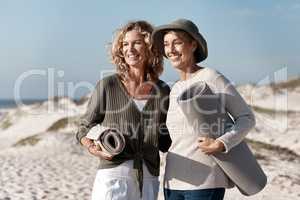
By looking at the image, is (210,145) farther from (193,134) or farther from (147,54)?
(147,54)

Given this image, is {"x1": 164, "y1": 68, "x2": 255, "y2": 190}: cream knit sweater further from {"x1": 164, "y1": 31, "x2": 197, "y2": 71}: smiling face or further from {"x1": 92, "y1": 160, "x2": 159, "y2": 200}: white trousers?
{"x1": 92, "y1": 160, "x2": 159, "y2": 200}: white trousers

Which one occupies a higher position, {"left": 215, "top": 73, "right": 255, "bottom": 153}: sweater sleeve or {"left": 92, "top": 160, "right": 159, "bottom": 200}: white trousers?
{"left": 215, "top": 73, "right": 255, "bottom": 153}: sweater sleeve

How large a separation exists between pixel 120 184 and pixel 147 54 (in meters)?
0.88

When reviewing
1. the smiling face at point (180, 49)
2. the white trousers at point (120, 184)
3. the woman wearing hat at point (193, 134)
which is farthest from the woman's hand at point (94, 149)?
the smiling face at point (180, 49)

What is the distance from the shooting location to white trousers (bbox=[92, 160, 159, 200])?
3178 mm

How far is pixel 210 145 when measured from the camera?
2961 mm

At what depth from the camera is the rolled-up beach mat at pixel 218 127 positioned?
2936 millimetres

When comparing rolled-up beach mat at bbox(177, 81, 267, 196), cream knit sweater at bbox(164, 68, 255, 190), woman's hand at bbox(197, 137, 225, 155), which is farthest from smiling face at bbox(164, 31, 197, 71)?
woman's hand at bbox(197, 137, 225, 155)

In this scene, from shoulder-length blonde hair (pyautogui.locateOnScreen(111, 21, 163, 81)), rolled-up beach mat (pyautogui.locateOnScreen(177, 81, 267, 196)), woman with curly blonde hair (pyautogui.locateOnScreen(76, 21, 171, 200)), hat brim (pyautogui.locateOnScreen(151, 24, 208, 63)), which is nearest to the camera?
rolled-up beach mat (pyautogui.locateOnScreen(177, 81, 267, 196))

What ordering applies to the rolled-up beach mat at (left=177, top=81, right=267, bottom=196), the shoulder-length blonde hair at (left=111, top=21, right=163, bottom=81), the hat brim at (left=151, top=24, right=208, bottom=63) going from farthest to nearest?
1. the shoulder-length blonde hair at (left=111, top=21, right=163, bottom=81)
2. the hat brim at (left=151, top=24, right=208, bottom=63)
3. the rolled-up beach mat at (left=177, top=81, right=267, bottom=196)

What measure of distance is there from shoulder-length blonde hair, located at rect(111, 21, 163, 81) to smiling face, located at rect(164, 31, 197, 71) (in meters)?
0.17

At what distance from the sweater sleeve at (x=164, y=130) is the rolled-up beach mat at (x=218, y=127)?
0.35 meters

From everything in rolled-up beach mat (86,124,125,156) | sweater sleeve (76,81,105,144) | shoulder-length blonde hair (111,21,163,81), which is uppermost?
shoulder-length blonde hair (111,21,163,81)

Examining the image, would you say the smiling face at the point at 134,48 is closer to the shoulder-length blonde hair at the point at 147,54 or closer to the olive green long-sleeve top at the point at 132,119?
the shoulder-length blonde hair at the point at 147,54
